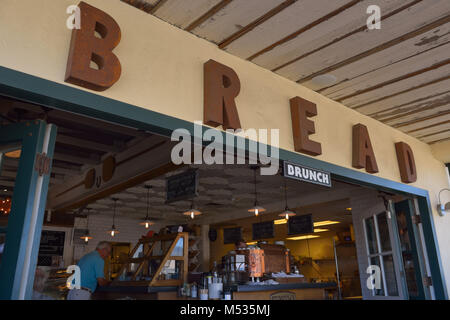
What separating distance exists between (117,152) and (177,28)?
359 cm

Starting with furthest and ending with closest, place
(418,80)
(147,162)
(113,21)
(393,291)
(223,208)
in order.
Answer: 1. (223,208)
2. (147,162)
3. (393,291)
4. (418,80)
5. (113,21)

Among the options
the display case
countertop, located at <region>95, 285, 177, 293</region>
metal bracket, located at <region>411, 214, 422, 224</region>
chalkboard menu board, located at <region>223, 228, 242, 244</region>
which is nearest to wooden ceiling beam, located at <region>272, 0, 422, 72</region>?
the display case

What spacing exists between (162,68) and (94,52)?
57cm

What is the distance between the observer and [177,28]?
312 centimetres

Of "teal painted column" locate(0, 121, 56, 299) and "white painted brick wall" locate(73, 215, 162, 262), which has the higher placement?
"white painted brick wall" locate(73, 215, 162, 262)

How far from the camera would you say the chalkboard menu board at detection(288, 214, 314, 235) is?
31.9ft

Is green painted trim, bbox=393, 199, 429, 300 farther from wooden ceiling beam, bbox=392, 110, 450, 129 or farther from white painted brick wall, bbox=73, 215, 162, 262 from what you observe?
white painted brick wall, bbox=73, 215, 162, 262

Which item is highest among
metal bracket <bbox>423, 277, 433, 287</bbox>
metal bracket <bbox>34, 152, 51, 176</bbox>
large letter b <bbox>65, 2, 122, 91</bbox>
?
large letter b <bbox>65, 2, 122, 91</bbox>

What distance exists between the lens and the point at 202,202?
9.64m

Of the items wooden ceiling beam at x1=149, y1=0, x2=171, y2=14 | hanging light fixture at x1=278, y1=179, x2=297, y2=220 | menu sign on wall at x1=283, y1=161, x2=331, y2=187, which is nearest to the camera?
wooden ceiling beam at x1=149, y1=0, x2=171, y2=14

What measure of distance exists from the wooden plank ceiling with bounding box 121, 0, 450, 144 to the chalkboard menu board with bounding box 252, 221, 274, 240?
6.36 m

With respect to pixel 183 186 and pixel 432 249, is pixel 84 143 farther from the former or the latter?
pixel 432 249
